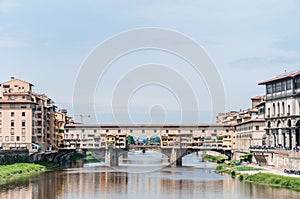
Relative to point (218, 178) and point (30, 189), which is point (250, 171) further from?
point (30, 189)

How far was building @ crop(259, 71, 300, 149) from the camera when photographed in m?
69.6

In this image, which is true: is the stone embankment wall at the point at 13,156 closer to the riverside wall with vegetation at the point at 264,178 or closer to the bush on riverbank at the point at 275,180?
the riverside wall with vegetation at the point at 264,178

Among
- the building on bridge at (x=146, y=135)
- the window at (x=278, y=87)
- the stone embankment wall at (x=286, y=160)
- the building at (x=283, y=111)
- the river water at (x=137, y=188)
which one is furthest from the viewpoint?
the building on bridge at (x=146, y=135)

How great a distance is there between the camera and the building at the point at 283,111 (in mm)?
69562

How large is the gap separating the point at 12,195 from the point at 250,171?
29690 mm

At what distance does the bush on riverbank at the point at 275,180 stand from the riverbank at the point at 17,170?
81.2ft

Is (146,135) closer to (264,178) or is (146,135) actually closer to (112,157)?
(112,157)

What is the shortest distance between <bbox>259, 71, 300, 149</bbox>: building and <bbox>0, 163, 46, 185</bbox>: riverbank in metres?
30.2

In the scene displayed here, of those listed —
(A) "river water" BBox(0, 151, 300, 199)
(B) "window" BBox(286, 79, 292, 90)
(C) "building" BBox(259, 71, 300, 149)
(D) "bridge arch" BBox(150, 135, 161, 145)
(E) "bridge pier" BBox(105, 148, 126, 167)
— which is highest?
(B) "window" BBox(286, 79, 292, 90)

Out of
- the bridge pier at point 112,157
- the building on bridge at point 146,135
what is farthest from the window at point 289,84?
Result: the building on bridge at point 146,135

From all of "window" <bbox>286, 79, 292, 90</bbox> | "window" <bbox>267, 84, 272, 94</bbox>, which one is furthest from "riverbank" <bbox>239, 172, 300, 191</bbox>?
"window" <bbox>267, 84, 272, 94</bbox>

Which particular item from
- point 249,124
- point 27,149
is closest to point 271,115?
point 249,124

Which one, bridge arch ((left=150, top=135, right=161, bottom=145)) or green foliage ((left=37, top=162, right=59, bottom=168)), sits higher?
bridge arch ((left=150, top=135, right=161, bottom=145))

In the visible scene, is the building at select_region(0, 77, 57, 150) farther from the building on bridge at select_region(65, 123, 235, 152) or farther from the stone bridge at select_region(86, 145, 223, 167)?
the building on bridge at select_region(65, 123, 235, 152)
